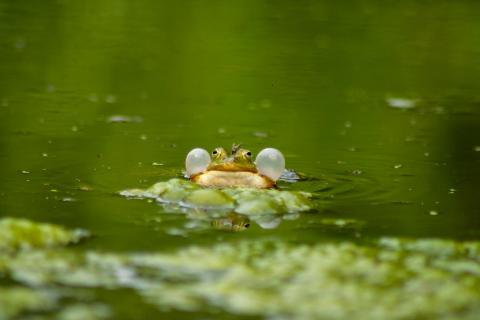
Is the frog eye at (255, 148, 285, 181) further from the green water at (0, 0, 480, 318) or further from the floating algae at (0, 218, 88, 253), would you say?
the floating algae at (0, 218, 88, 253)

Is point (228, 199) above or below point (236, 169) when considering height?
below

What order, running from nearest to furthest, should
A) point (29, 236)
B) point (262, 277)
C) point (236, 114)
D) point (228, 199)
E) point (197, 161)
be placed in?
point (262, 277) < point (29, 236) < point (228, 199) < point (197, 161) < point (236, 114)

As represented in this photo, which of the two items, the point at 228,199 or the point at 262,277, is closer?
the point at 262,277

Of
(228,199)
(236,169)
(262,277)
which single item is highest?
(236,169)

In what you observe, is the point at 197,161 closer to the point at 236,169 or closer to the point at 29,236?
the point at 236,169

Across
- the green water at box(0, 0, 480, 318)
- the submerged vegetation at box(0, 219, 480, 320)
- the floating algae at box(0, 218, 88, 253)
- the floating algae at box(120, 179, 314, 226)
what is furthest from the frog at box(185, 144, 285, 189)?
the floating algae at box(0, 218, 88, 253)

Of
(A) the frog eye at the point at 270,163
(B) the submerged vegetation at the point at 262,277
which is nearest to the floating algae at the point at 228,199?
(A) the frog eye at the point at 270,163

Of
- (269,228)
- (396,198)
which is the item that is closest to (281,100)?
(396,198)

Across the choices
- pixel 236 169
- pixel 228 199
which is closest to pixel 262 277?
pixel 228 199
